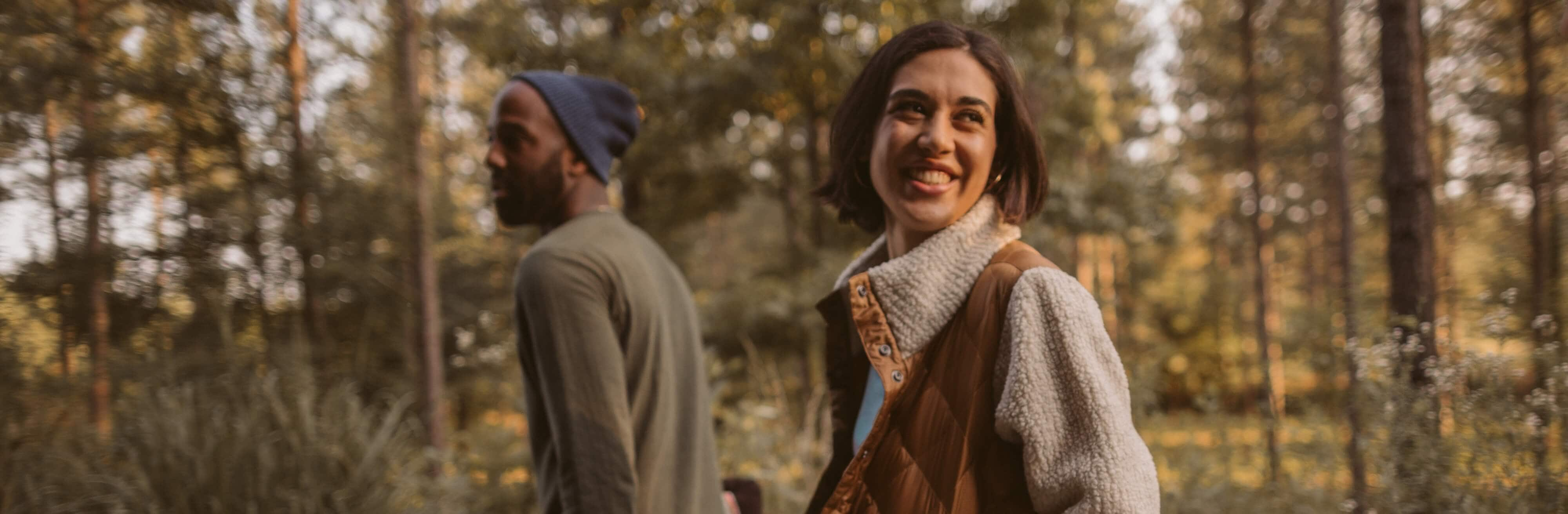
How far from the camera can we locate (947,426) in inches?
41.3

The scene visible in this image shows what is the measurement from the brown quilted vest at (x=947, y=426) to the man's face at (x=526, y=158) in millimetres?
947

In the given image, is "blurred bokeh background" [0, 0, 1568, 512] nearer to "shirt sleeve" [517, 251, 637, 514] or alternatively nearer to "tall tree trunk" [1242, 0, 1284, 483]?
"tall tree trunk" [1242, 0, 1284, 483]

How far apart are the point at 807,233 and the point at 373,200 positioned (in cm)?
604

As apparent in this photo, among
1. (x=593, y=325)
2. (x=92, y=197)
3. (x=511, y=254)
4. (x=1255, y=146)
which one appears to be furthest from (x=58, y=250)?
(x=1255, y=146)

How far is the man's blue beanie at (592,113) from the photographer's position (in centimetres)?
178

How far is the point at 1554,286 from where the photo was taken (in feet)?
12.2

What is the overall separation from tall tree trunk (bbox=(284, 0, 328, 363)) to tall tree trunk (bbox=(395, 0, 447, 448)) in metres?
0.73

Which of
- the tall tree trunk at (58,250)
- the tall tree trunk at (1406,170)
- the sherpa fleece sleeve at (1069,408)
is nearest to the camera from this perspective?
the sherpa fleece sleeve at (1069,408)

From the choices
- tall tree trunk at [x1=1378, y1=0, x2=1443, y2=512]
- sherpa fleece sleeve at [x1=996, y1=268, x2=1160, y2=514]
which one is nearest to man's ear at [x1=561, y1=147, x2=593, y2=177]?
sherpa fleece sleeve at [x1=996, y1=268, x2=1160, y2=514]

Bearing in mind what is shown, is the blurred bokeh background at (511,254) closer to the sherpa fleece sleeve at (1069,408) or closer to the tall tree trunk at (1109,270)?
the sherpa fleece sleeve at (1069,408)

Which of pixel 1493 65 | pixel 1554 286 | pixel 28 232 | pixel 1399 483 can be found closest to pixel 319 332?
pixel 28 232

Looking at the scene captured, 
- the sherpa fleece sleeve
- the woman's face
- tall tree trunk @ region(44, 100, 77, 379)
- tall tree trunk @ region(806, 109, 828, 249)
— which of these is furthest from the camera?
tall tree trunk @ region(806, 109, 828, 249)

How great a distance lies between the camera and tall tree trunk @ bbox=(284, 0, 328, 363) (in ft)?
18.5

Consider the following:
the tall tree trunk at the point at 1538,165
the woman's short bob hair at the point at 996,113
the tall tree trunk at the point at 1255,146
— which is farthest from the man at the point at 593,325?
the tall tree trunk at the point at 1255,146
